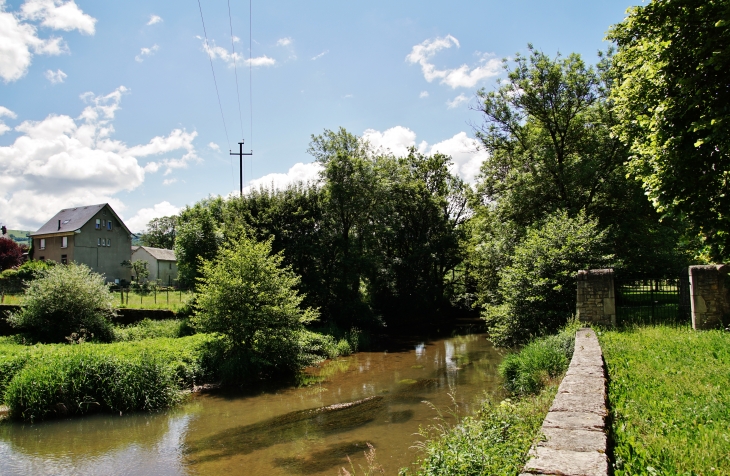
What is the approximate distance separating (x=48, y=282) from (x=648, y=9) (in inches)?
812

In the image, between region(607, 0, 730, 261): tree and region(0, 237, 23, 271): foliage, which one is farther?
region(0, 237, 23, 271): foliage

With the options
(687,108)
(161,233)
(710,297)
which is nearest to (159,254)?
(161,233)

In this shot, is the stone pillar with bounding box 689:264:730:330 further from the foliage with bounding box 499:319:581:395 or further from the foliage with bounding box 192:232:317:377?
the foliage with bounding box 192:232:317:377

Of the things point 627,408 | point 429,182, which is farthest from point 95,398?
point 429,182

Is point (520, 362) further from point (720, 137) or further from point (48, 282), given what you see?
point (48, 282)

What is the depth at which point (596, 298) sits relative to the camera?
12367mm

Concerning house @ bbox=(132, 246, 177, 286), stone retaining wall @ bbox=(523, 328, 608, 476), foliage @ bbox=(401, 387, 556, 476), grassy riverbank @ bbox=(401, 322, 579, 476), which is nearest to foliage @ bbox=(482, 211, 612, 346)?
grassy riverbank @ bbox=(401, 322, 579, 476)

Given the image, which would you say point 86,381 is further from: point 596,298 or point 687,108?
point 687,108

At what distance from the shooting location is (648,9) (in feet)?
29.3

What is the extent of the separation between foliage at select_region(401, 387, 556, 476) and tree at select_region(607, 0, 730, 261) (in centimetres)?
524

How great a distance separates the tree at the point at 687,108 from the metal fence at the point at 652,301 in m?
3.62

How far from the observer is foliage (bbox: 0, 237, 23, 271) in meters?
43.9

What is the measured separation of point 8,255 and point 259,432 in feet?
155

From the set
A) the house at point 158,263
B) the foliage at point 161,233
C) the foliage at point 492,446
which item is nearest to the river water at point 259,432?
the foliage at point 492,446
